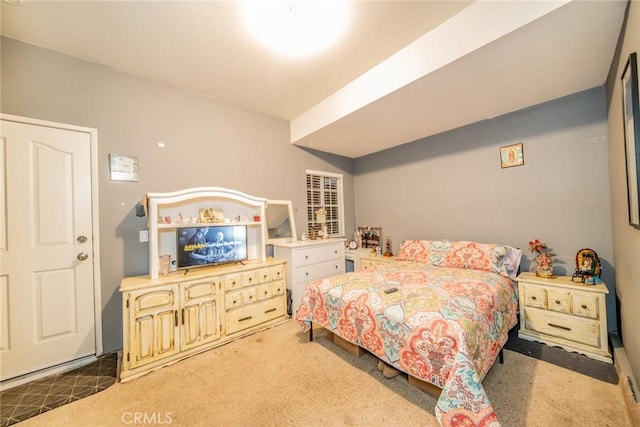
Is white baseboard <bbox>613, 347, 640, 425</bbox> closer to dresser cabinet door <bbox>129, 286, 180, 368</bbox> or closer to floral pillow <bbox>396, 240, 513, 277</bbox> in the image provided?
floral pillow <bbox>396, 240, 513, 277</bbox>

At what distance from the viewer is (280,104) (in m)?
3.34

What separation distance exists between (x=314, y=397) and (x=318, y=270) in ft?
6.12

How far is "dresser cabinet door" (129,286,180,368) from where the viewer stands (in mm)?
2078

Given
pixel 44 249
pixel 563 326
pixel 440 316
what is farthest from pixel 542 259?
pixel 44 249

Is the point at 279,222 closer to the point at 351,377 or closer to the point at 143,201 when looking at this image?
the point at 143,201

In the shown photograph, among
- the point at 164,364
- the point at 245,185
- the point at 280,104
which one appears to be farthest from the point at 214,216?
the point at 280,104

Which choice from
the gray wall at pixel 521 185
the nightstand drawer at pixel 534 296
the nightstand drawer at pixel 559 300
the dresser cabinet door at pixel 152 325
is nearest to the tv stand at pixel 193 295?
the dresser cabinet door at pixel 152 325

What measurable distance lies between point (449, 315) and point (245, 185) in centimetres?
288

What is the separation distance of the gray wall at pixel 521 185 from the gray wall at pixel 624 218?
20 cm

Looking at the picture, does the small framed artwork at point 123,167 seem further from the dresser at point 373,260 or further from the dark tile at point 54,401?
the dresser at point 373,260

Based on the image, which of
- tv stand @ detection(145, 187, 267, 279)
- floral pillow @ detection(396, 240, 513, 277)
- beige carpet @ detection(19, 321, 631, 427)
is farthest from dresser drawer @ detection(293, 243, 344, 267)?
beige carpet @ detection(19, 321, 631, 427)

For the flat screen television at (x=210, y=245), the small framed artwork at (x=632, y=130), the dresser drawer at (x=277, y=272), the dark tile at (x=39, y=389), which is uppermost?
the small framed artwork at (x=632, y=130)

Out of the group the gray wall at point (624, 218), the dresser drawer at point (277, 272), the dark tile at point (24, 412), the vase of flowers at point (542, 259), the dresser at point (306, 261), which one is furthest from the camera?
the dresser at point (306, 261)

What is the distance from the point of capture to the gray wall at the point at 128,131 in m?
2.16
